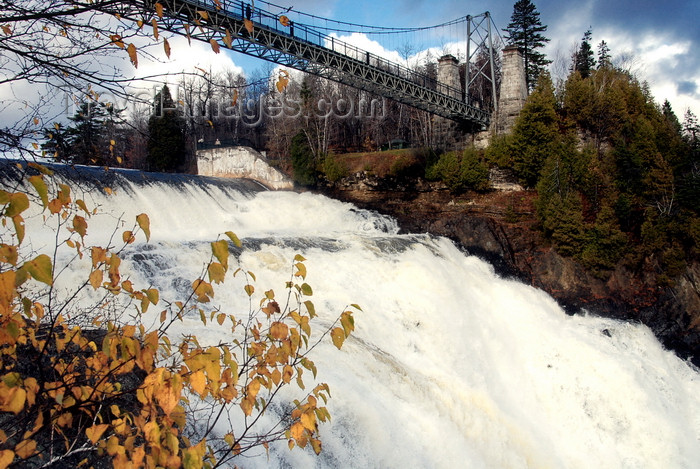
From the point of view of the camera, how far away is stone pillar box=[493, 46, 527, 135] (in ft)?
73.2

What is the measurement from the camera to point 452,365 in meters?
8.45

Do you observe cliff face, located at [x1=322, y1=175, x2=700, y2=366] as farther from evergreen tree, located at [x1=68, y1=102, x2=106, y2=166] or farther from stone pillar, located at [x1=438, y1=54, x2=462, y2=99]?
evergreen tree, located at [x1=68, y1=102, x2=106, y2=166]

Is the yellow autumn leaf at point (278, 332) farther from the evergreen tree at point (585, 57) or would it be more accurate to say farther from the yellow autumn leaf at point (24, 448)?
the evergreen tree at point (585, 57)

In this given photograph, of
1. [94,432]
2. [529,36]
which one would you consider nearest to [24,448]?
[94,432]

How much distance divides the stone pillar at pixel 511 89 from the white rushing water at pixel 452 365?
11083 mm

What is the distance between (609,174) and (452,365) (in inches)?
492

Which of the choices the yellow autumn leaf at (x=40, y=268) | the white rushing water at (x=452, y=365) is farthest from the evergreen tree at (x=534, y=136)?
the yellow autumn leaf at (x=40, y=268)

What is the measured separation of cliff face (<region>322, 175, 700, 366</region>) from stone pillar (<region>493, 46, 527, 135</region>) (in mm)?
4787

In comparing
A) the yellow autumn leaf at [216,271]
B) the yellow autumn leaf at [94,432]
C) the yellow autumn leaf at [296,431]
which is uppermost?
the yellow autumn leaf at [216,271]

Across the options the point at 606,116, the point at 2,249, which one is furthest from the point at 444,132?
the point at 2,249

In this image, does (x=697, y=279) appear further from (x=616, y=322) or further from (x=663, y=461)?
(x=663, y=461)

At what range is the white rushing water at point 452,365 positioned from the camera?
5.45 metres

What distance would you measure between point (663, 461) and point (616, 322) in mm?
4609

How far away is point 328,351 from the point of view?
6031 millimetres
